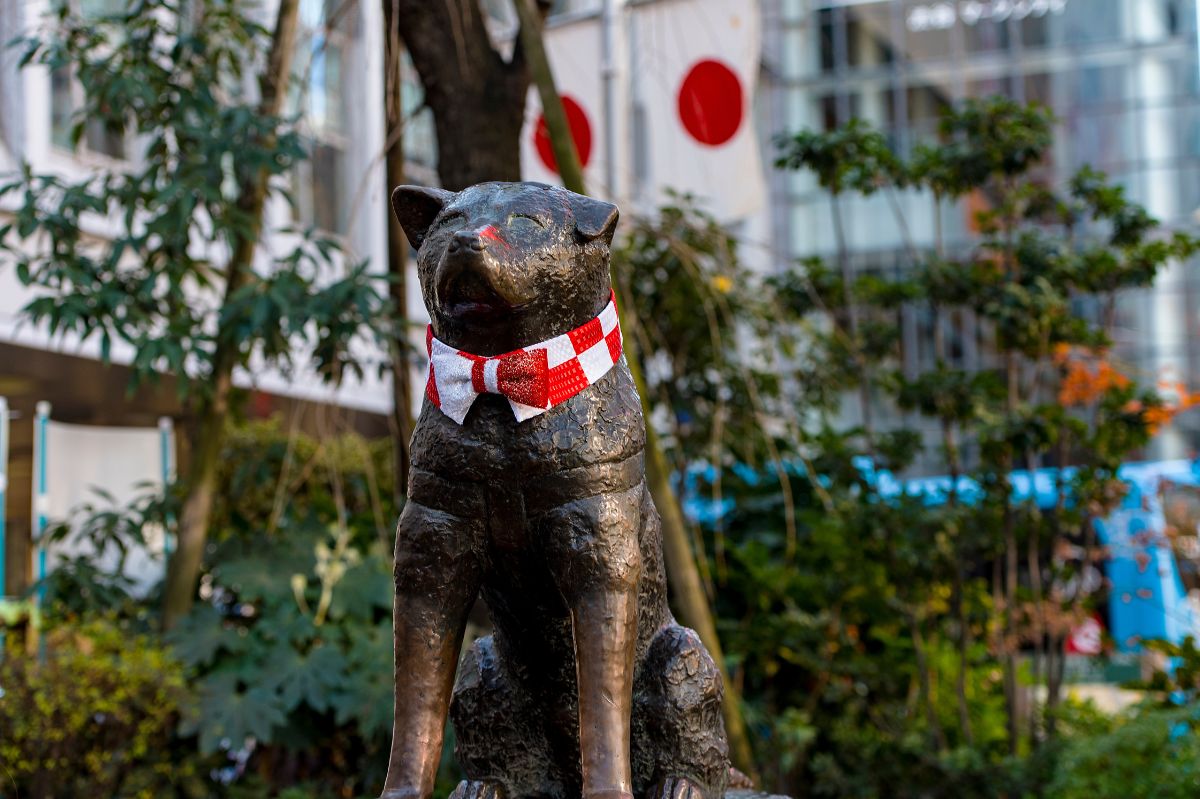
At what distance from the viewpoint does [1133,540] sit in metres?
5.73

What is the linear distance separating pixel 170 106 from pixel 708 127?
2617 mm

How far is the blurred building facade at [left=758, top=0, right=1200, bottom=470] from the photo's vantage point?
1745 centimetres

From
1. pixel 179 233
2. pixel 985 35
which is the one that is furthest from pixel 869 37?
pixel 179 233

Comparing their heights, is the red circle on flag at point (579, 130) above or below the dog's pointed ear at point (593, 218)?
above

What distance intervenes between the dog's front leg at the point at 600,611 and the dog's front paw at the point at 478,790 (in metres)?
0.31

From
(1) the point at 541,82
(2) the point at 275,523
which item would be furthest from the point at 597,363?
(2) the point at 275,523

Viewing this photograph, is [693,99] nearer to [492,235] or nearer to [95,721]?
[95,721]

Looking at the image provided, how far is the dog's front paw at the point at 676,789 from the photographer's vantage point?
2199 millimetres

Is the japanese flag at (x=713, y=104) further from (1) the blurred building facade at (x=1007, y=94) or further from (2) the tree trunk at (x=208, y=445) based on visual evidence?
(1) the blurred building facade at (x=1007, y=94)

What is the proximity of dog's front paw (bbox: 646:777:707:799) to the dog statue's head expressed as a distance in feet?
2.67

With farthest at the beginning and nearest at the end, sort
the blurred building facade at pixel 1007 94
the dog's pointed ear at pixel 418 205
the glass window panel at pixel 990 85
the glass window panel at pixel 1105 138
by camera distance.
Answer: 1. the glass window panel at pixel 990 85
2. the glass window panel at pixel 1105 138
3. the blurred building facade at pixel 1007 94
4. the dog's pointed ear at pixel 418 205

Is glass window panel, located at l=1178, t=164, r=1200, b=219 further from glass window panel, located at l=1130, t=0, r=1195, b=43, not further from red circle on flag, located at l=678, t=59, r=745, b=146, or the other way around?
red circle on flag, located at l=678, t=59, r=745, b=146

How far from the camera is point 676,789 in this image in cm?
220

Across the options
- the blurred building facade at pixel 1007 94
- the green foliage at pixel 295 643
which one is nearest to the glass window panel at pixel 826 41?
the blurred building facade at pixel 1007 94
